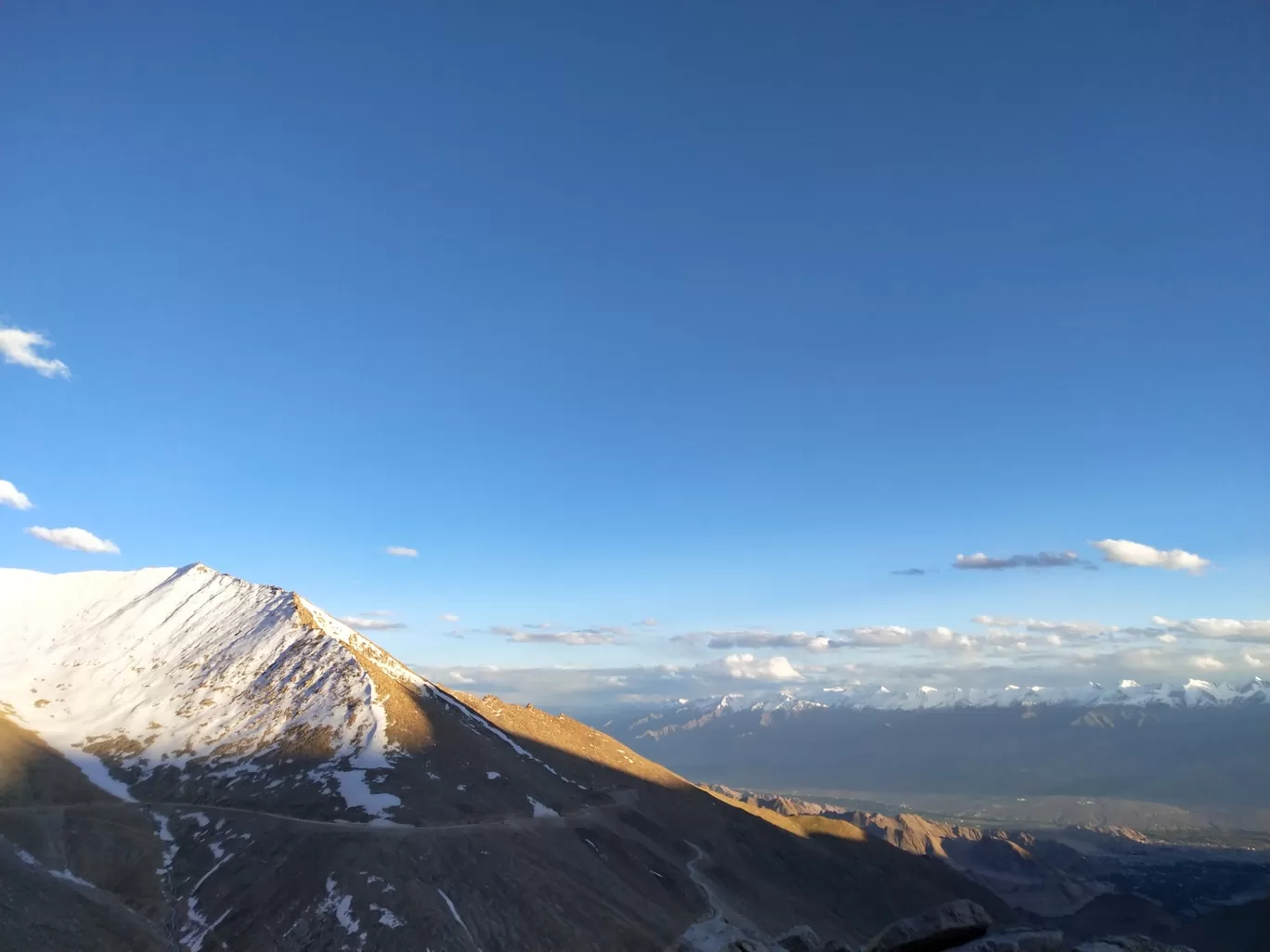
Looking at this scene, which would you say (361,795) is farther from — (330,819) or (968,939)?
(968,939)

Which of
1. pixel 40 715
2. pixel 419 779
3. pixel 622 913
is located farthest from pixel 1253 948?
pixel 40 715

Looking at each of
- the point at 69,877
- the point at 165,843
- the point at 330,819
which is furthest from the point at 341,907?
the point at 69,877

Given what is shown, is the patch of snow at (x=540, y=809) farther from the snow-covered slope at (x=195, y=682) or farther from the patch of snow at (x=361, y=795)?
the snow-covered slope at (x=195, y=682)

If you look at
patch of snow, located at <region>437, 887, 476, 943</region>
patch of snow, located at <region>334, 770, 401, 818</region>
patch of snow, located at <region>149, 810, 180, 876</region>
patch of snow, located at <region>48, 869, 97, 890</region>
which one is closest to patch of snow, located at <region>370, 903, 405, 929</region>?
patch of snow, located at <region>437, 887, 476, 943</region>

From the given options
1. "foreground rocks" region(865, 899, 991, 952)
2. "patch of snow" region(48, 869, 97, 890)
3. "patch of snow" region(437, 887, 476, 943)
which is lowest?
"patch of snow" region(437, 887, 476, 943)

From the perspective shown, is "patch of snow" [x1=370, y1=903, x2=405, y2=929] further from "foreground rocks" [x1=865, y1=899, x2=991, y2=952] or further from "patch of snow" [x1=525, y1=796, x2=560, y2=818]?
"foreground rocks" [x1=865, y1=899, x2=991, y2=952]

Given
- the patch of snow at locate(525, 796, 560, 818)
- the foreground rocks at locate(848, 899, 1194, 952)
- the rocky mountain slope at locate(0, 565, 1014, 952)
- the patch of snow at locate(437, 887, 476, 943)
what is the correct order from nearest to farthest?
the foreground rocks at locate(848, 899, 1194, 952), the patch of snow at locate(437, 887, 476, 943), the rocky mountain slope at locate(0, 565, 1014, 952), the patch of snow at locate(525, 796, 560, 818)

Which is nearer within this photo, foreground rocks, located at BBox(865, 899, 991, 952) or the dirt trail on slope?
foreground rocks, located at BBox(865, 899, 991, 952)
